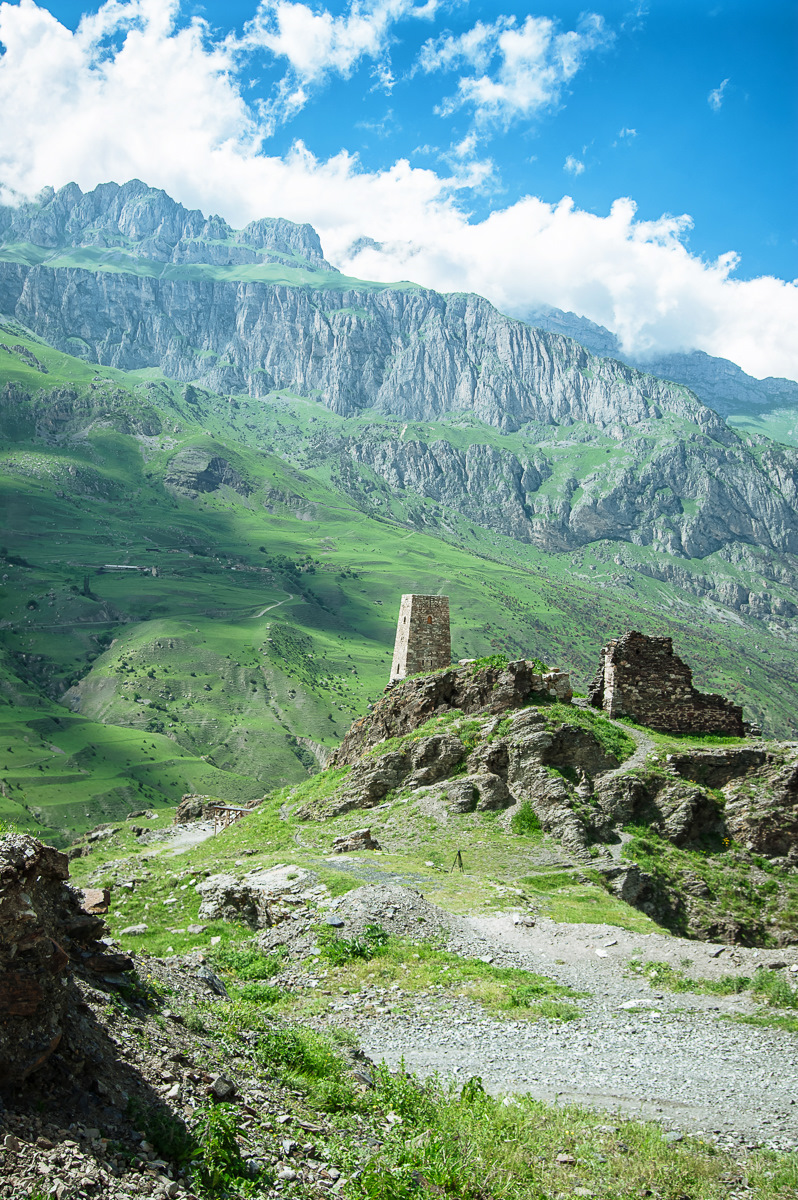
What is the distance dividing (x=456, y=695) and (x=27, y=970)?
28.6 meters

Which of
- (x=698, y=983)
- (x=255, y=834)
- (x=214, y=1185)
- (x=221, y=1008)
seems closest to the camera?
(x=214, y=1185)

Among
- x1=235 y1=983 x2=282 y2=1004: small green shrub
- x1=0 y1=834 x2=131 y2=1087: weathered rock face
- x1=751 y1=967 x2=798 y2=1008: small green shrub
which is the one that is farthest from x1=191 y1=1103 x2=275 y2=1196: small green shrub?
x1=751 y1=967 x2=798 y2=1008: small green shrub

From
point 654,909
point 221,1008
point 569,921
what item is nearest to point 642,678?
point 654,909

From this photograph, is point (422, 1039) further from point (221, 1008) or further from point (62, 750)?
point (62, 750)

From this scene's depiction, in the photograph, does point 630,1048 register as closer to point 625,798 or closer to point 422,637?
point 625,798

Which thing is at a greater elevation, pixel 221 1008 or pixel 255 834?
pixel 221 1008

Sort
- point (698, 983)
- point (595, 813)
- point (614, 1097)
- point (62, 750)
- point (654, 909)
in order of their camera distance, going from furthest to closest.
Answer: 1. point (62, 750)
2. point (595, 813)
3. point (654, 909)
4. point (698, 983)
5. point (614, 1097)

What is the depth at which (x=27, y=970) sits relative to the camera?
23.7 ft

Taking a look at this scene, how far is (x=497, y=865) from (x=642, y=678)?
1270 cm

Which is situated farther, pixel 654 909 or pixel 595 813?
pixel 595 813

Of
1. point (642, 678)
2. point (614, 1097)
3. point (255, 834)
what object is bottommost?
point (255, 834)

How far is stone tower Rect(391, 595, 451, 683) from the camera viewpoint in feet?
140

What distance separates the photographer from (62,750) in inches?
6422

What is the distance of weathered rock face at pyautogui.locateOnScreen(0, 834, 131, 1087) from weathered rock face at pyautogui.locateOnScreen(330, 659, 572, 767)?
86.2 ft
